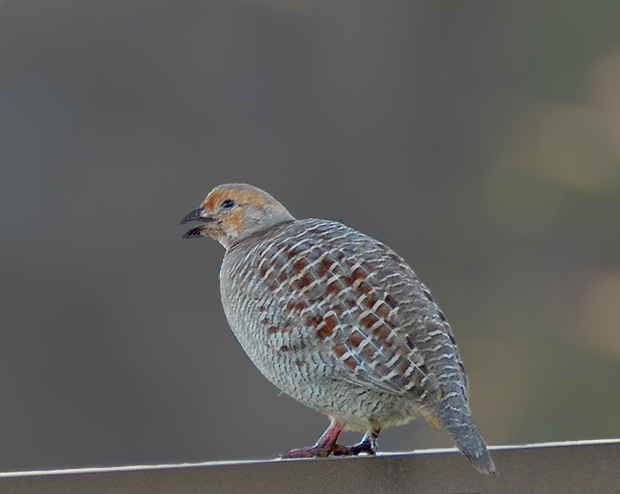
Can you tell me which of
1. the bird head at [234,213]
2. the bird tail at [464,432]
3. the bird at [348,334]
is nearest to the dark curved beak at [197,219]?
the bird head at [234,213]

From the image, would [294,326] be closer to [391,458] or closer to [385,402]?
[385,402]

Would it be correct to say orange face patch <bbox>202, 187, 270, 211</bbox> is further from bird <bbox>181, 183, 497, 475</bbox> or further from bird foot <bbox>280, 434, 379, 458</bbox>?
bird foot <bbox>280, 434, 379, 458</bbox>

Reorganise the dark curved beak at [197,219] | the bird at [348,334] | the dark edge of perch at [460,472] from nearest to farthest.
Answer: the dark edge of perch at [460,472], the bird at [348,334], the dark curved beak at [197,219]

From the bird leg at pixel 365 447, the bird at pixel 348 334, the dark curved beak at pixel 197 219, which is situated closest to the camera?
the bird at pixel 348 334

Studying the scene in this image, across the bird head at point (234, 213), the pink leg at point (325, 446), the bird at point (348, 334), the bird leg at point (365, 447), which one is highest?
the bird head at point (234, 213)

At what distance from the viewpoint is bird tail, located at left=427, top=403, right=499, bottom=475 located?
4.22 feet

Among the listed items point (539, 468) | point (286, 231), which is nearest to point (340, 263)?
point (286, 231)

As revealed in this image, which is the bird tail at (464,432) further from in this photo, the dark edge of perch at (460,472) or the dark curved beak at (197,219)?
the dark curved beak at (197,219)

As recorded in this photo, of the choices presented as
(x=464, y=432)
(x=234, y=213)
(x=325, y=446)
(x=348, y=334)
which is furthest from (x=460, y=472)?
(x=234, y=213)

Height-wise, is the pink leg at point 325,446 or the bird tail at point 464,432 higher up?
the bird tail at point 464,432

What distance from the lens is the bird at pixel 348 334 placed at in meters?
1.46

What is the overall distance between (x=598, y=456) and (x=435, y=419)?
26cm

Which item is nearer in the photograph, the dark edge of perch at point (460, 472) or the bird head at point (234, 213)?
the dark edge of perch at point (460, 472)

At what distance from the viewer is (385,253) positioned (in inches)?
66.6
